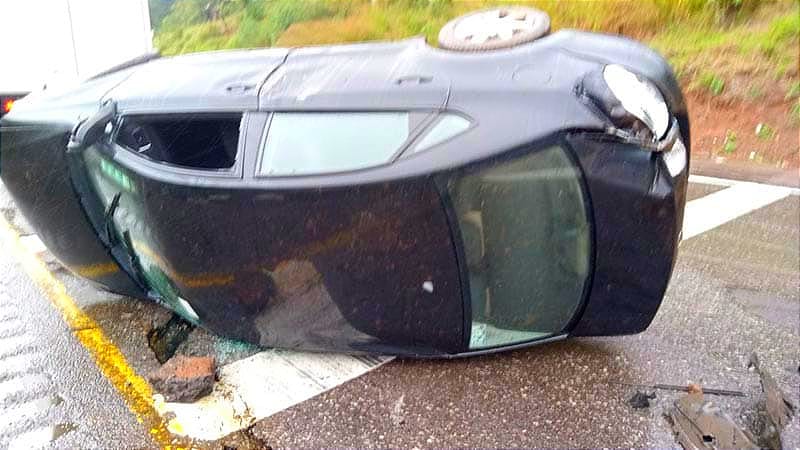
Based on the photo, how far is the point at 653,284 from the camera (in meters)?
2.68

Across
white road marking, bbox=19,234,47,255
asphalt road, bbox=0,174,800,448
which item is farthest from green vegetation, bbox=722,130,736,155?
white road marking, bbox=19,234,47,255

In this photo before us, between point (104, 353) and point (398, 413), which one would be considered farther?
point (104, 353)

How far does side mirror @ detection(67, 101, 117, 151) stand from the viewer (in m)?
3.06

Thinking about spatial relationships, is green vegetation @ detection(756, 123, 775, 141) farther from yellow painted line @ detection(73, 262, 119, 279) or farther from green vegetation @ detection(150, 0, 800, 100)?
yellow painted line @ detection(73, 262, 119, 279)

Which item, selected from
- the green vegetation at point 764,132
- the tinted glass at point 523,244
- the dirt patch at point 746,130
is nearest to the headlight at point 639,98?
the tinted glass at point 523,244

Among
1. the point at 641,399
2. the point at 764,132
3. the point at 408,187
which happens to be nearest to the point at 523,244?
the point at 408,187

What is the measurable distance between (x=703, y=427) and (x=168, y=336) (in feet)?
8.26

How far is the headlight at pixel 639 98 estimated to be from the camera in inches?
96.7

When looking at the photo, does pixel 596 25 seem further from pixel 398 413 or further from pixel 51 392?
pixel 51 392

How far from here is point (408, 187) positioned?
2.52 meters

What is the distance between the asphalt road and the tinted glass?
26 cm

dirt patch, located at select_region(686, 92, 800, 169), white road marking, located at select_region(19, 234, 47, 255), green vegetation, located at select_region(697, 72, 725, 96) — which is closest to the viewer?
white road marking, located at select_region(19, 234, 47, 255)

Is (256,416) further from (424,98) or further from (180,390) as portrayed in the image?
(424,98)

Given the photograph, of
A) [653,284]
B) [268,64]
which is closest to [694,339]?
[653,284]
